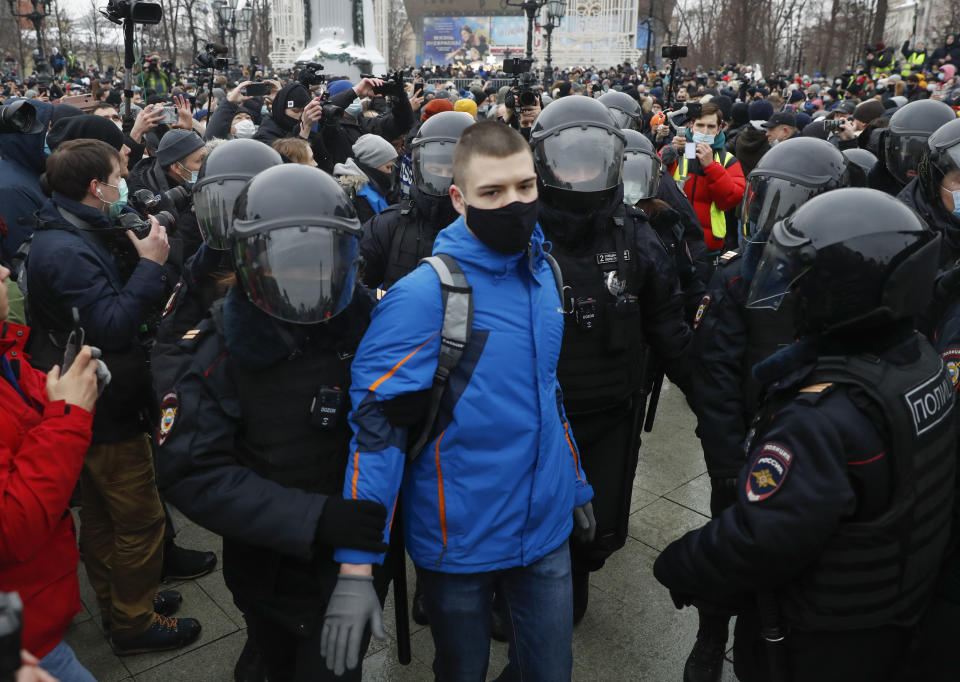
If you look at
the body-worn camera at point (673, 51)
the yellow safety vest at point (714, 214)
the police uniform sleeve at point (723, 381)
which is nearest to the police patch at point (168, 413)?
the police uniform sleeve at point (723, 381)

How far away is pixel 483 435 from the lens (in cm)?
217

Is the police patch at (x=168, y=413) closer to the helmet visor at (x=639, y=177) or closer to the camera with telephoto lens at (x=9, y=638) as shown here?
the camera with telephoto lens at (x=9, y=638)

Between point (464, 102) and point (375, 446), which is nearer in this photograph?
point (375, 446)

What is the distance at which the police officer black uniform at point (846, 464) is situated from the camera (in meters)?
1.78

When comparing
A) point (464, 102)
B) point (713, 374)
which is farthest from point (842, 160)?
point (464, 102)

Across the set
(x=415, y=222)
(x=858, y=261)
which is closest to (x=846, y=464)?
(x=858, y=261)

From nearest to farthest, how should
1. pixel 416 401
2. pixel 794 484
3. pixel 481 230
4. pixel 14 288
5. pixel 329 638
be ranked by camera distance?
pixel 794 484, pixel 329 638, pixel 416 401, pixel 481 230, pixel 14 288

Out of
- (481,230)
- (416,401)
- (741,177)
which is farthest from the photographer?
(741,177)

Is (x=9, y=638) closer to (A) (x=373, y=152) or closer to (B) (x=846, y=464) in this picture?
(B) (x=846, y=464)

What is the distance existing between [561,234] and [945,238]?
5.08ft

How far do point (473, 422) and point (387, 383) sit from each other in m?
0.28

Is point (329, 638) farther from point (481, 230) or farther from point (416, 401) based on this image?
point (481, 230)

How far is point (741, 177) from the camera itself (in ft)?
19.0

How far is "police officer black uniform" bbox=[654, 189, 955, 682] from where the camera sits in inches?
69.9
